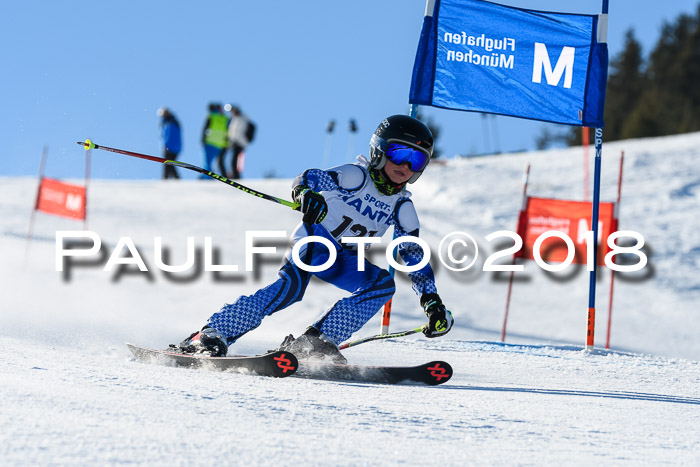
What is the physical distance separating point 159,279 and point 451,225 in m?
5.69

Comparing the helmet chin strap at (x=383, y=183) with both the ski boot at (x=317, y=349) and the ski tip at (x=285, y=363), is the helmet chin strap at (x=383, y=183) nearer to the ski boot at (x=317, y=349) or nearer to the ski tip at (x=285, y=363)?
the ski boot at (x=317, y=349)

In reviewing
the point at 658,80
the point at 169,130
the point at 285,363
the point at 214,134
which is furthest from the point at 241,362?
the point at 658,80

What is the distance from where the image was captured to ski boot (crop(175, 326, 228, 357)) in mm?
3850

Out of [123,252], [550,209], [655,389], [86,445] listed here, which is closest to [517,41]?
[550,209]

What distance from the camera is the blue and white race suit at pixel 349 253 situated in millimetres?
4125

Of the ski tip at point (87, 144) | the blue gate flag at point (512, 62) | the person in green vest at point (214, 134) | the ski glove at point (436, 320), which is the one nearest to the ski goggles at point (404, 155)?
the ski glove at point (436, 320)

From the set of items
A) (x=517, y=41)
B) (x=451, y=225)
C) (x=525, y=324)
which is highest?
(x=517, y=41)

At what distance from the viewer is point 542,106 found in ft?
20.3

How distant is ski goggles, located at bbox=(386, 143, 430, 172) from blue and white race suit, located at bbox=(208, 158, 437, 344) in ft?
0.62

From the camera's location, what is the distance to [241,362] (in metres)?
3.66

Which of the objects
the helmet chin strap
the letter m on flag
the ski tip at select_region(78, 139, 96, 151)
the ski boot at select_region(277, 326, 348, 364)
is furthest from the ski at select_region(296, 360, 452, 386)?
the letter m on flag

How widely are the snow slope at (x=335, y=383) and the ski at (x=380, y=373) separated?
0.30ft

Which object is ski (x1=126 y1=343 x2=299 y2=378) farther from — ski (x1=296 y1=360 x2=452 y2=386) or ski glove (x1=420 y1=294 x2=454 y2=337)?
ski glove (x1=420 y1=294 x2=454 y2=337)

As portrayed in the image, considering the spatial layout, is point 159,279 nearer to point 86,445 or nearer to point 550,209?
point 550,209
